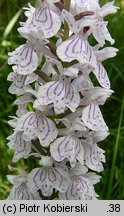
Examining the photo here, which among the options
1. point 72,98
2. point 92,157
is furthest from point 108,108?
point 72,98

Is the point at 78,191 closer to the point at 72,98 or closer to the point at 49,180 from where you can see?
the point at 49,180

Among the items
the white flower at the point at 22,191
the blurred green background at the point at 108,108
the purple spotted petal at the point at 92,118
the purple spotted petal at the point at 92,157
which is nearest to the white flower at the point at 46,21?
the purple spotted petal at the point at 92,118

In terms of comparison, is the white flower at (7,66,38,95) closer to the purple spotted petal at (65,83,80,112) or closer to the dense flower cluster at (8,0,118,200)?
the dense flower cluster at (8,0,118,200)

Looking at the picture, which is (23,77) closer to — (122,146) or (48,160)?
(48,160)

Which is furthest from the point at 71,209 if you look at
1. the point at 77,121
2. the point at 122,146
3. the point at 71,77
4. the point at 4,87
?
the point at 4,87

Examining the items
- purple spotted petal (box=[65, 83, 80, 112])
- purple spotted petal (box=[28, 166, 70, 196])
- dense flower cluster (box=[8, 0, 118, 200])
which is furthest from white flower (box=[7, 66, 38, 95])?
purple spotted petal (box=[28, 166, 70, 196])

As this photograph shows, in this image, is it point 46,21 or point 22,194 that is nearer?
point 46,21
